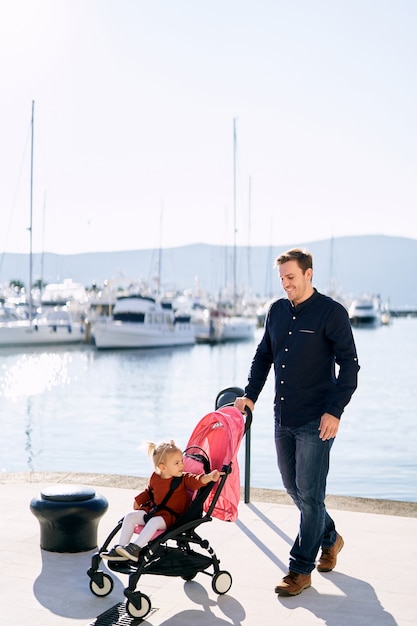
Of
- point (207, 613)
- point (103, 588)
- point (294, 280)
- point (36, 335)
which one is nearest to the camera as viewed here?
point (207, 613)

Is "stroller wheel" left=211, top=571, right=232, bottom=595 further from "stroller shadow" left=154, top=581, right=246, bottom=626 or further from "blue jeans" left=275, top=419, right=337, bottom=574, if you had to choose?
"blue jeans" left=275, top=419, right=337, bottom=574

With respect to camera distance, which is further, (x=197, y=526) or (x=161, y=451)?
(x=197, y=526)

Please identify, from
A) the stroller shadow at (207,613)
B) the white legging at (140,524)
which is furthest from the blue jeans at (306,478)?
the white legging at (140,524)

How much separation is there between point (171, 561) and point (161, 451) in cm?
62

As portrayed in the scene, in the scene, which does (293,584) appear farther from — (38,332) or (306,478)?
(38,332)

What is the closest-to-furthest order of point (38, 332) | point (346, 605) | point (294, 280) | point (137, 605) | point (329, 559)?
point (137, 605), point (346, 605), point (294, 280), point (329, 559), point (38, 332)

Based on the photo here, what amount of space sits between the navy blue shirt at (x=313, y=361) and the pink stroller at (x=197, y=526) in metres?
0.36

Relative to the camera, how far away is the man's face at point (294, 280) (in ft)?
17.7

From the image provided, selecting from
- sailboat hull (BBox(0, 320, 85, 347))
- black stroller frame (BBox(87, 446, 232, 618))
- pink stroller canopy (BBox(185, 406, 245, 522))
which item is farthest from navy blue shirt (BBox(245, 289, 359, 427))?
sailboat hull (BBox(0, 320, 85, 347))

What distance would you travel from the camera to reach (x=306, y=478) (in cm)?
542

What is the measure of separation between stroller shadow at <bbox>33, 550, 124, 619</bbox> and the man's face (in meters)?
2.03

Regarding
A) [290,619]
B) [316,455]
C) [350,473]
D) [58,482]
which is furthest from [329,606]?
[350,473]

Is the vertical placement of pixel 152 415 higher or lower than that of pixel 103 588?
lower

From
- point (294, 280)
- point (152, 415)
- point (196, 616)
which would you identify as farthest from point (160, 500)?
point (152, 415)
